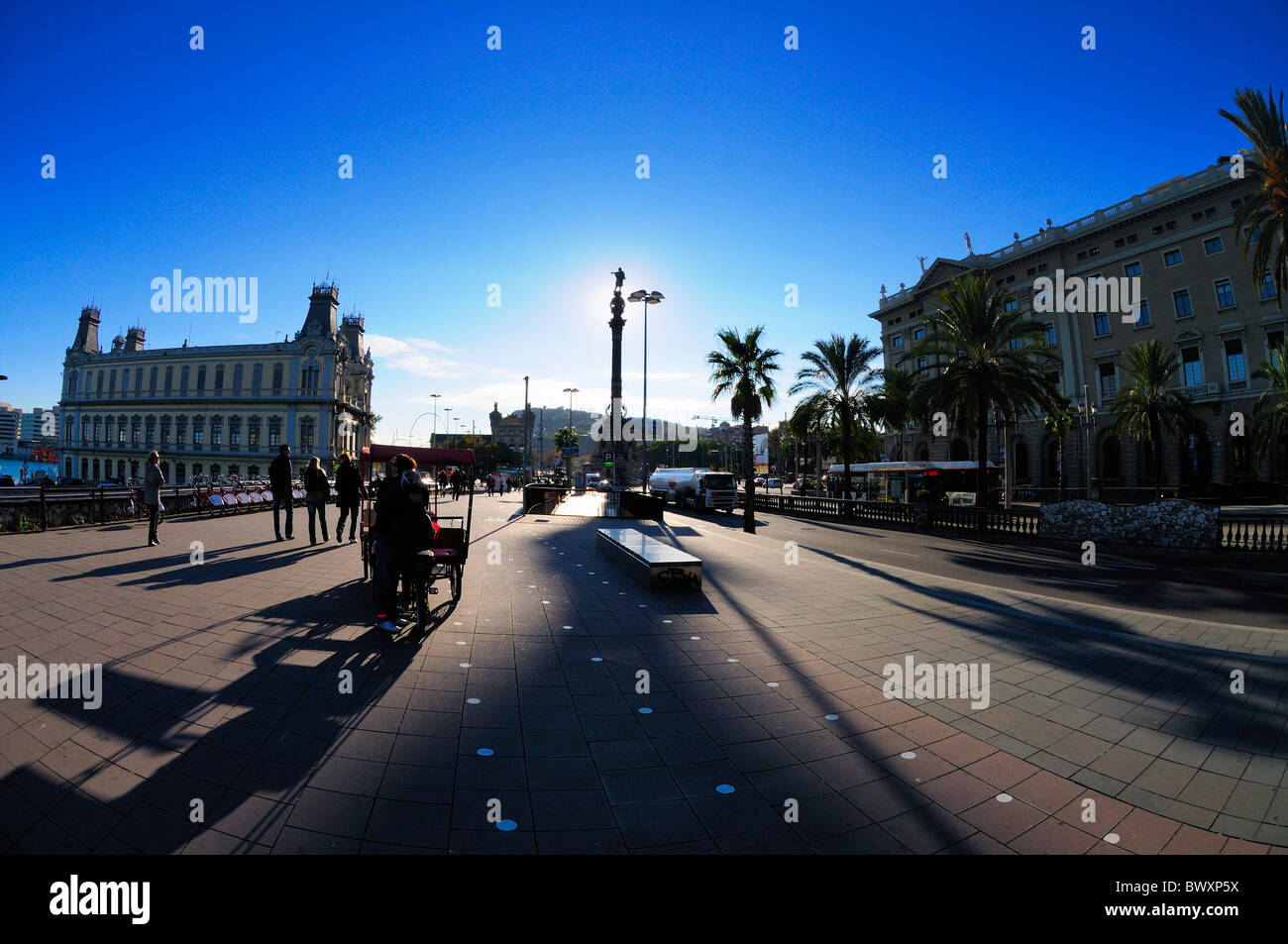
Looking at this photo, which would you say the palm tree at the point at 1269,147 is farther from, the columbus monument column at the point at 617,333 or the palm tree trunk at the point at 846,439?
the columbus monument column at the point at 617,333

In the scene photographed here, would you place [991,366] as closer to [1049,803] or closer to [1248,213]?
[1248,213]

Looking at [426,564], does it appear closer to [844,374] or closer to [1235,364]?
[844,374]

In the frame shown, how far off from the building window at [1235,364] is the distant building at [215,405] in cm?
8395

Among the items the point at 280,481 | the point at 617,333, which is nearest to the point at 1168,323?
the point at 617,333

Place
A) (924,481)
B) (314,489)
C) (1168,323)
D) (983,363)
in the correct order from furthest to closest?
(1168,323) < (924,481) < (983,363) < (314,489)

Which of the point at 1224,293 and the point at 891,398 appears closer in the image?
the point at 891,398

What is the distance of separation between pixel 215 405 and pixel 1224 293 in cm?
10192

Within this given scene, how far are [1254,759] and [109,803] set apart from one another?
7.21m

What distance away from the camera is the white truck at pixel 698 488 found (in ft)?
99.3

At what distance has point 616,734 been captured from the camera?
3797 millimetres

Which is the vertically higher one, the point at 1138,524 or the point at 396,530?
the point at 396,530

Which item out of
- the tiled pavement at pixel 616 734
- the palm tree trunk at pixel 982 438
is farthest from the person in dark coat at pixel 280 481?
the palm tree trunk at pixel 982 438

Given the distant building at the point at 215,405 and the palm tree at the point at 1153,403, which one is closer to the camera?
the palm tree at the point at 1153,403
